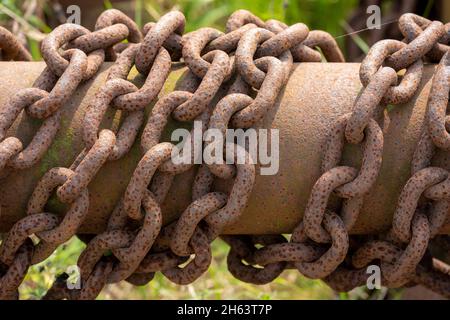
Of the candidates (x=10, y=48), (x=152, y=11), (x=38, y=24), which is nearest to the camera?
(x=10, y=48)

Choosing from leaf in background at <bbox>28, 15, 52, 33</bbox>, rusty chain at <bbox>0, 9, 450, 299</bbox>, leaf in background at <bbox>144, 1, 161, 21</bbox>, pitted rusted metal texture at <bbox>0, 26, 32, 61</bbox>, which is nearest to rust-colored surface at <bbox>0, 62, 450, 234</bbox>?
rusty chain at <bbox>0, 9, 450, 299</bbox>

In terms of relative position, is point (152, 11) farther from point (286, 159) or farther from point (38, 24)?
point (286, 159)

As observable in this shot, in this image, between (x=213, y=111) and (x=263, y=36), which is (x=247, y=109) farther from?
(x=263, y=36)

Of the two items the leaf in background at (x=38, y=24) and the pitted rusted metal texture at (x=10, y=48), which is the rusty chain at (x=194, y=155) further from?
the leaf in background at (x=38, y=24)

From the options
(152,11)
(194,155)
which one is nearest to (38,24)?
(152,11)

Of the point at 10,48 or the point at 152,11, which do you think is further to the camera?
the point at 152,11

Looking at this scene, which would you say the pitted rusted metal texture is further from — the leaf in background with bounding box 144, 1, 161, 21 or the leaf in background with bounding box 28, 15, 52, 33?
the leaf in background with bounding box 144, 1, 161, 21
